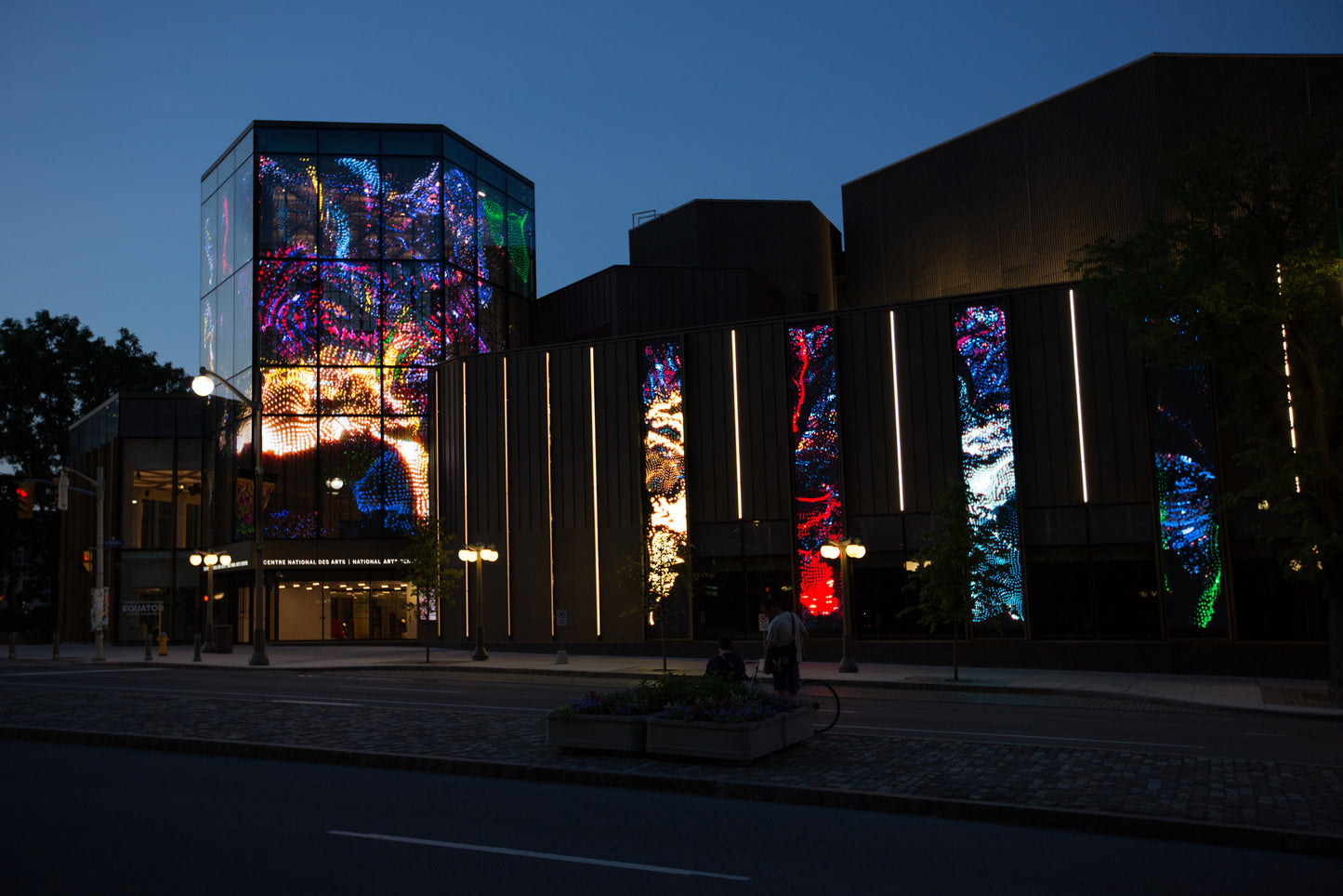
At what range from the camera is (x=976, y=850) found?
8.15 m

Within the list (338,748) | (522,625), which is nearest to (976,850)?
(338,748)

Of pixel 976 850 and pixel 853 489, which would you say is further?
pixel 853 489

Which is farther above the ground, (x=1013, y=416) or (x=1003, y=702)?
(x=1013, y=416)

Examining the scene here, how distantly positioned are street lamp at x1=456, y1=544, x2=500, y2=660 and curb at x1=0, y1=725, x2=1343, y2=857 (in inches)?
737

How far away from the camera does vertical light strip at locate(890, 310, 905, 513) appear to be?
102 feet

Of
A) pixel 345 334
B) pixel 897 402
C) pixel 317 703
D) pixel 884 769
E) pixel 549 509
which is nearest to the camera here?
pixel 884 769

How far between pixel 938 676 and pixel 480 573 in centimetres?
1661

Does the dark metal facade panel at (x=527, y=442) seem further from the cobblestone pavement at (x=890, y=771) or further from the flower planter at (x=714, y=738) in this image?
the flower planter at (x=714, y=738)

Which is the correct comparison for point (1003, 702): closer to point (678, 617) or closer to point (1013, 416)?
point (1013, 416)

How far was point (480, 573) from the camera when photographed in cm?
3659

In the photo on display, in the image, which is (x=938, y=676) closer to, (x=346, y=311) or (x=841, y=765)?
(x=841, y=765)

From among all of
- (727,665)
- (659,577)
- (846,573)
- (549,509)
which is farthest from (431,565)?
(727,665)

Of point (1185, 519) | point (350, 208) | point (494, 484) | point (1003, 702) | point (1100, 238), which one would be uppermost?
→ point (350, 208)

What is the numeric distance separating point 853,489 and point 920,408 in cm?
309
